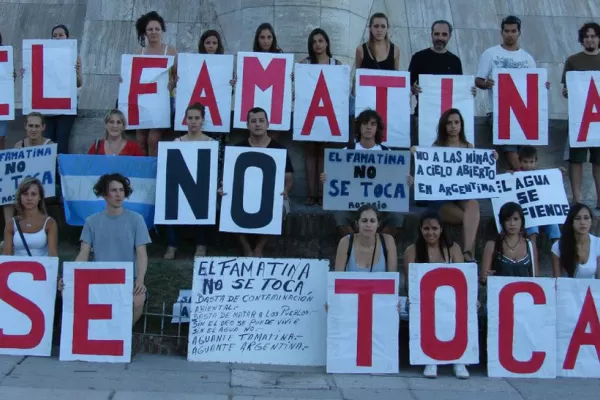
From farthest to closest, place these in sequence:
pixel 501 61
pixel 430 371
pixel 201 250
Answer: pixel 501 61
pixel 201 250
pixel 430 371

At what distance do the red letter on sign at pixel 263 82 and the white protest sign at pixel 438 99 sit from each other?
4.96 feet

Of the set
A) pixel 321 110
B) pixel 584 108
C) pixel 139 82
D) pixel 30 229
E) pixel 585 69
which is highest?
pixel 585 69

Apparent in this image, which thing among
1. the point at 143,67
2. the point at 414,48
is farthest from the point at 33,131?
the point at 414,48

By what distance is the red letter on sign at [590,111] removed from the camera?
11.5 metres

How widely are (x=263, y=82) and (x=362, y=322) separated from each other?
370cm

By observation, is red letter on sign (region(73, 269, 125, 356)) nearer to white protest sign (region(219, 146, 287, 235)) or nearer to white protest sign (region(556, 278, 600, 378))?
white protest sign (region(219, 146, 287, 235))

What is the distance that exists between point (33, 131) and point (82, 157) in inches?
23.0

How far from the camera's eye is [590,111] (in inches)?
453

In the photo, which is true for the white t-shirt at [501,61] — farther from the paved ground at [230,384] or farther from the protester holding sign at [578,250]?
the paved ground at [230,384]

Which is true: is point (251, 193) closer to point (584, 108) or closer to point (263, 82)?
point (263, 82)

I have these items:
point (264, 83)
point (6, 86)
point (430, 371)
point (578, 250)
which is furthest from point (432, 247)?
point (6, 86)

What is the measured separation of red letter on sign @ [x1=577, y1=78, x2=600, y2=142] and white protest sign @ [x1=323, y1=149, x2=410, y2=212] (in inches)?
90.2

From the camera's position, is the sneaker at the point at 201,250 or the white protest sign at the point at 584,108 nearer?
the sneaker at the point at 201,250

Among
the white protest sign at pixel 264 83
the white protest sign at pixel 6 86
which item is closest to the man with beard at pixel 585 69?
the white protest sign at pixel 264 83
